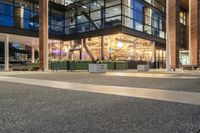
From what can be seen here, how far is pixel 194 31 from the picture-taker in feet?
140

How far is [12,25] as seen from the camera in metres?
32.0

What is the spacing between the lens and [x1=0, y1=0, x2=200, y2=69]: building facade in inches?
1247

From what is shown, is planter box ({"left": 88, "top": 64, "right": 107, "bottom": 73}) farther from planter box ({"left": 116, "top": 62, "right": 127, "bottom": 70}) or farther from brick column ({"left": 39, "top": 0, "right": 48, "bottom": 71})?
planter box ({"left": 116, "top": 62, "right": 127, "bottom": 70})

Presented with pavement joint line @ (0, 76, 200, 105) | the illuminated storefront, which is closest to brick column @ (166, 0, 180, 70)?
the illuminated storefront

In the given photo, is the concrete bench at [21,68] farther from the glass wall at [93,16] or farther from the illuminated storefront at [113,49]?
the glass wall at [93,16]

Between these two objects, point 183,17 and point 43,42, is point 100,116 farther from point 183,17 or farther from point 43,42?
point 183,17

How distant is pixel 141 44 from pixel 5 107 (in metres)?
33.2

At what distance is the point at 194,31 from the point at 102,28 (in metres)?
16.8

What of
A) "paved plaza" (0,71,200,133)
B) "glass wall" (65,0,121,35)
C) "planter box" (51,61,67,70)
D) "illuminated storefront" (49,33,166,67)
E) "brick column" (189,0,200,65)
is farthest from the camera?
"brick column" (189,0,200,65)

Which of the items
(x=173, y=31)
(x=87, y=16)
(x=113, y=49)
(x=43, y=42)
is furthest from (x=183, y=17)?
(x=43, y=42)

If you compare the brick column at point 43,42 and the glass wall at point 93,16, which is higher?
the glass wall at point 93,16

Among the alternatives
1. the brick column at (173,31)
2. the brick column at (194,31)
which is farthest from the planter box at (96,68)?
the brick column at (194,31)

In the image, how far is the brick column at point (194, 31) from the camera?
41800 mm

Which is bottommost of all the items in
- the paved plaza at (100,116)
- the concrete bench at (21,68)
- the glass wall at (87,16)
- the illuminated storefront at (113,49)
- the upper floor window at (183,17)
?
the paved plaza at (100,116)
